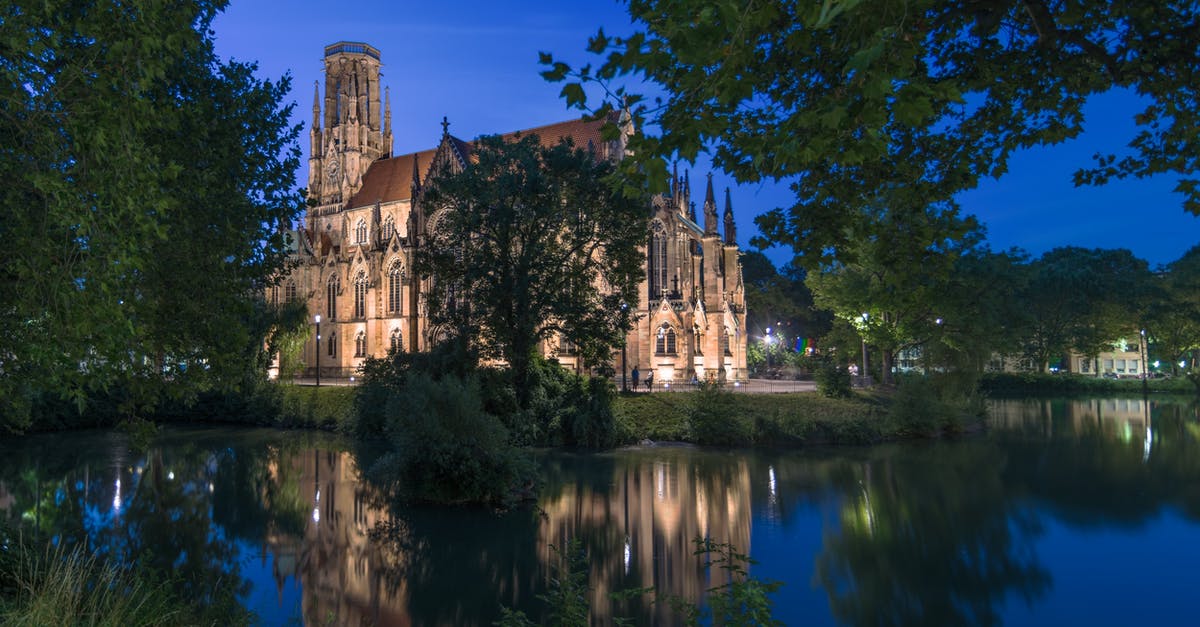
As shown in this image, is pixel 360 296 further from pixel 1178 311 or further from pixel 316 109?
pixel 1178 311

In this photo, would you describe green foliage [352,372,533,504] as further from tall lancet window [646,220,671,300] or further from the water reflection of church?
tall lancet window [646,220,671,300]

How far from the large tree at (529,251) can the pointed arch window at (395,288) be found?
891 inches

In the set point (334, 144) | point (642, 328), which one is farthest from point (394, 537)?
point (334, 144)

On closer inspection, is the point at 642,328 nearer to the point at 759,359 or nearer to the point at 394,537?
the point at 759,359

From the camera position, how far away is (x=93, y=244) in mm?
5031

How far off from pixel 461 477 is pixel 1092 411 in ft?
128

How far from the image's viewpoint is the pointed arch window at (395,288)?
160 ft

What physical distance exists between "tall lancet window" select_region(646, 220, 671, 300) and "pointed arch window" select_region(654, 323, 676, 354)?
79.2 inches

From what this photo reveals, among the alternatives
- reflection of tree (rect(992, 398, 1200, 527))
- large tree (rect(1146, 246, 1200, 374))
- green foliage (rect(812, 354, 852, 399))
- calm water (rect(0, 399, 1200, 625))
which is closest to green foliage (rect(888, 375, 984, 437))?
reflection of tree (rect(992, 398, 1200, 527))

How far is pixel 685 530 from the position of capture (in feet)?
52.4

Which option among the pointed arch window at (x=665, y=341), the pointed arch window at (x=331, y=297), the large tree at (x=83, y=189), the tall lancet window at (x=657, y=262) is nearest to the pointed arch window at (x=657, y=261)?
the tall lancet window at (x=657, y=262)

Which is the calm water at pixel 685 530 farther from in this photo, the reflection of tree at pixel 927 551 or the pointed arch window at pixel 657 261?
the pointed arch window at pixel 657 261

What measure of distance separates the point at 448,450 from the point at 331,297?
41.2 m

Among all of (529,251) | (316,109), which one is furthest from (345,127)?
(529,251)
